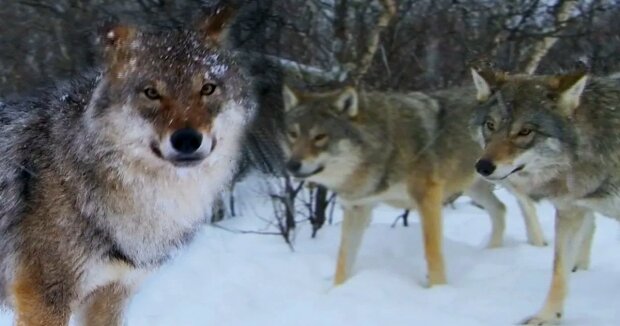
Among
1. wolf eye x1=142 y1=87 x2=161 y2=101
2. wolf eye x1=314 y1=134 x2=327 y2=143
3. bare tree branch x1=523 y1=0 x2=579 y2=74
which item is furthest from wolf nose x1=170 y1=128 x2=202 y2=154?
bare tree branch x1=523 y1=0 x2=579 y2=74

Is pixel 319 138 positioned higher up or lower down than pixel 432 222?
higher up

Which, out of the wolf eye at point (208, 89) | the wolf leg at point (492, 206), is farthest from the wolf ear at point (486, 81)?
the wolf eye at point (208, 89)

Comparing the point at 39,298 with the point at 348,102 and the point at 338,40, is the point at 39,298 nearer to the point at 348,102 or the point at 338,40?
the point at 348,102

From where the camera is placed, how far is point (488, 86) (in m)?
5.28

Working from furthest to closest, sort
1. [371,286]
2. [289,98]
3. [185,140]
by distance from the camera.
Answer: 1. [289,98]
2. [371,286]
3. [185,140]

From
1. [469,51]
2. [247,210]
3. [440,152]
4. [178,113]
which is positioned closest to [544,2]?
[469,51]

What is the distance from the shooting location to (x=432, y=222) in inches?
243

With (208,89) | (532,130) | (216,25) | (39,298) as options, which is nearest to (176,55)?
(208,89)

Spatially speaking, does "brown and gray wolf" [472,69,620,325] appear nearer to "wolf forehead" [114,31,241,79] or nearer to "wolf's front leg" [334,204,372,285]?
"wolf's front leg" [334,204,372,285]

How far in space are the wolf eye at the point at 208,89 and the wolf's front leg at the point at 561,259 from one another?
2.50 meters

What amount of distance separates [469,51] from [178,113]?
7.84 meters

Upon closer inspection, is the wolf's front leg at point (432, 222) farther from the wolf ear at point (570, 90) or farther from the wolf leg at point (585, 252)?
the wolf ear at point (570, 90)

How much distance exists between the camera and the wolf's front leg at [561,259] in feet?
16.4

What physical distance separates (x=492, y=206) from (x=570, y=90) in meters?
2.25
